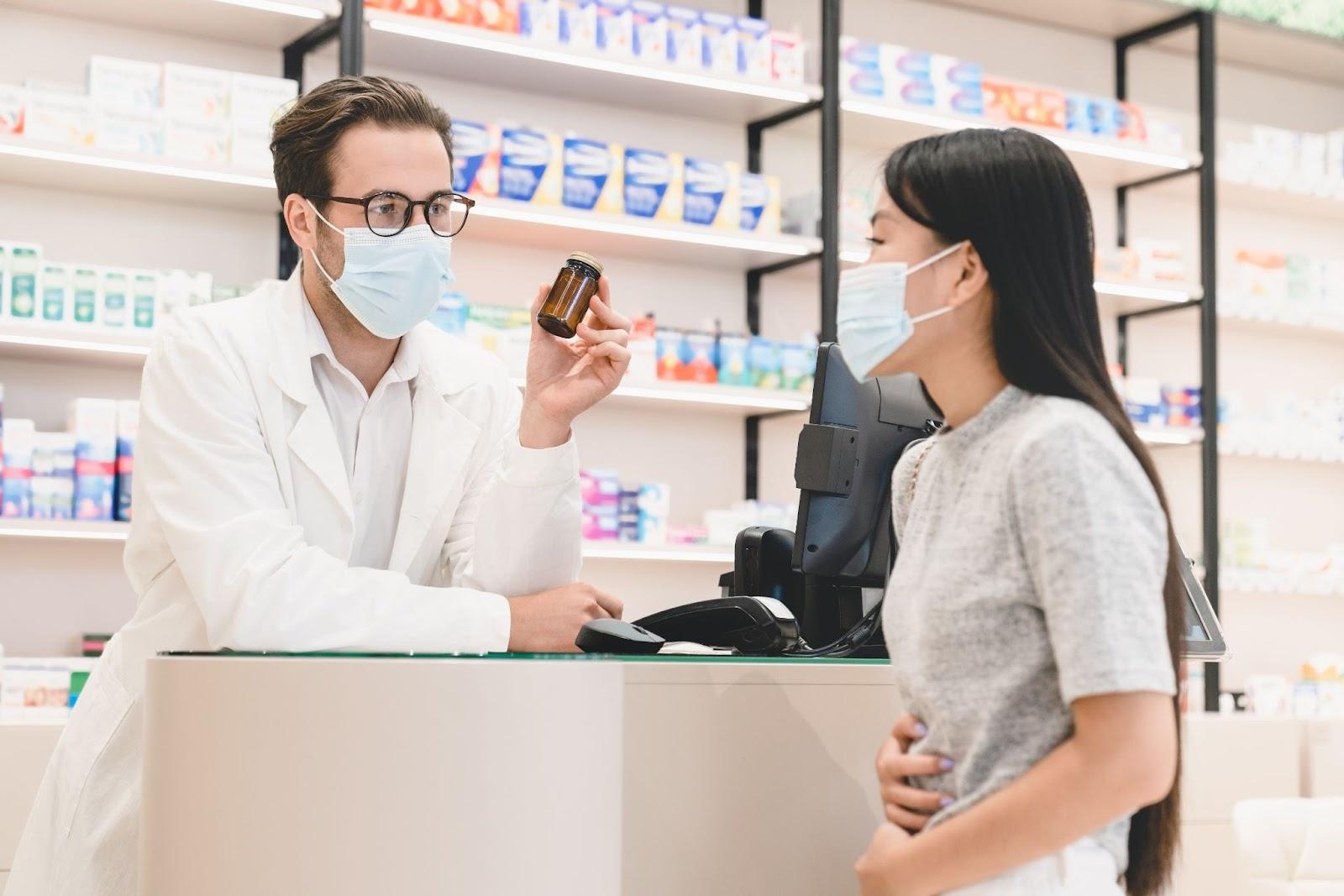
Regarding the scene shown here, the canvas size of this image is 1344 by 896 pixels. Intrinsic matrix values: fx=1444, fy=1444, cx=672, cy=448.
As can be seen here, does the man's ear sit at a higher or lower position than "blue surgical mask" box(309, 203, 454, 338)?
higher

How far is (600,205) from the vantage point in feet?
13.2

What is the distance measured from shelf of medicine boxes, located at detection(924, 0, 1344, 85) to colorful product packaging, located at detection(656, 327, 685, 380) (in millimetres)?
1812

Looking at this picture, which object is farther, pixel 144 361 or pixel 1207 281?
pixel 1207 281

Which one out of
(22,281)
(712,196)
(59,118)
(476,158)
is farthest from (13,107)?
(712,196)

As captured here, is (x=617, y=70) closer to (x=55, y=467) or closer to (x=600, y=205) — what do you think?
(x=600, y=205)

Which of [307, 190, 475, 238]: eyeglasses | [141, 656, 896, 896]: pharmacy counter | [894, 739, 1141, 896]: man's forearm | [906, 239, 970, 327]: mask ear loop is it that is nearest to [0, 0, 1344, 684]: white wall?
[307, 190, 475, 238]: eyeglasses

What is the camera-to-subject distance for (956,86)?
452cm

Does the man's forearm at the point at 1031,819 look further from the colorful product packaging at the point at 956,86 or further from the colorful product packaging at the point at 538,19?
the colorful product packaging at the point at 956,86

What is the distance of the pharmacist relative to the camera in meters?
1.51

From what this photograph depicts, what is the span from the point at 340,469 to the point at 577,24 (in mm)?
2594

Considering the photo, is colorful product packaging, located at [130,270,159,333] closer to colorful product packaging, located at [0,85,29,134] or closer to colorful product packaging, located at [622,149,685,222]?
colorful product packaging, located at [0,85,29,134]

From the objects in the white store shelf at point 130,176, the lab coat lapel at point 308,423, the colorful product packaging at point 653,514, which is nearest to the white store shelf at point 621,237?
the white store shelf at point 130,176

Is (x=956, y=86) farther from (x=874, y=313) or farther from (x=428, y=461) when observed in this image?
(x=874, y=313)

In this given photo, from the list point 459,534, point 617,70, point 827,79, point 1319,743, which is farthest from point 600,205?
point 1319,743
